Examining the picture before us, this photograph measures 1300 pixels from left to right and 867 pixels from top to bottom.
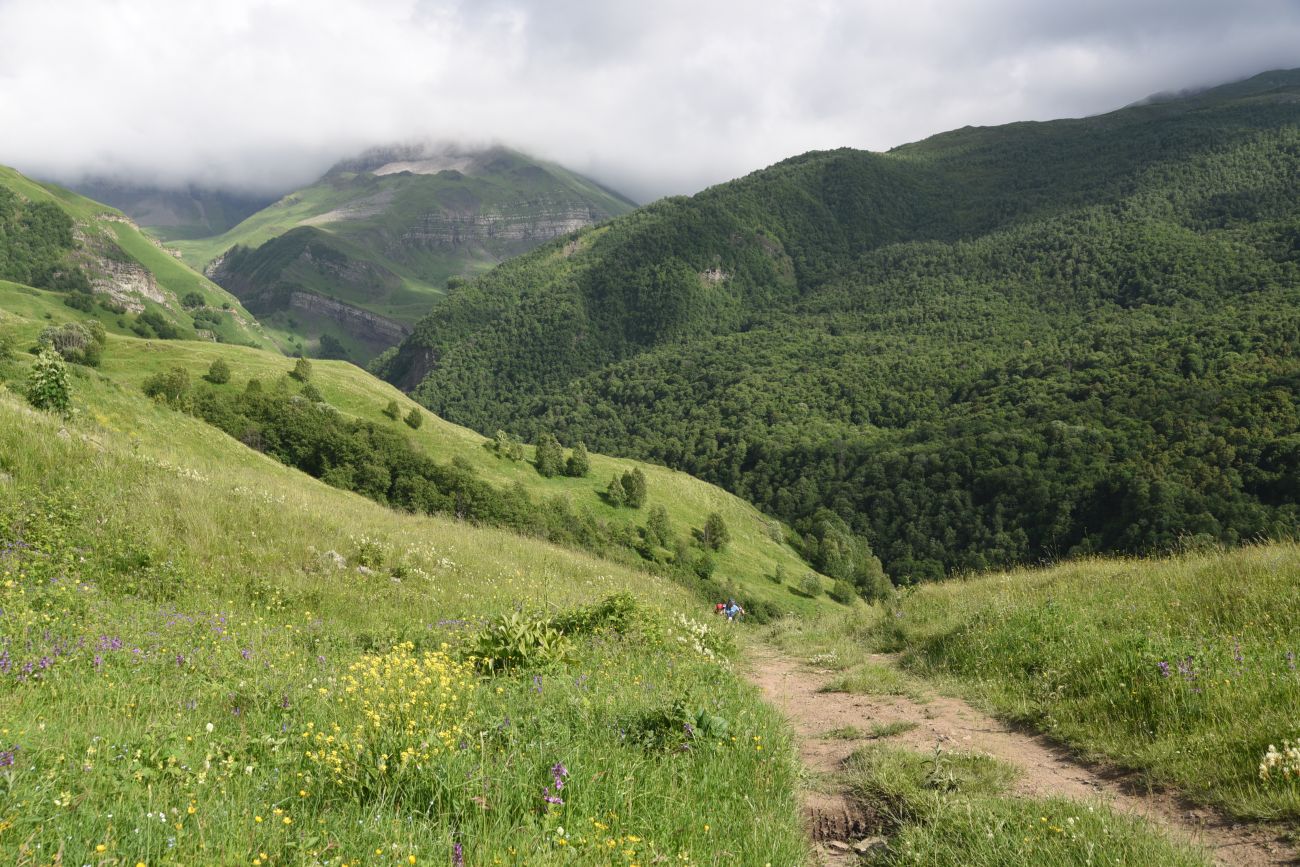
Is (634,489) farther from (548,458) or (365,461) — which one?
(365,461)

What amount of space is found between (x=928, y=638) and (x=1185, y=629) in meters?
3.47

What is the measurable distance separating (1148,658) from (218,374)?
6979 centimetres

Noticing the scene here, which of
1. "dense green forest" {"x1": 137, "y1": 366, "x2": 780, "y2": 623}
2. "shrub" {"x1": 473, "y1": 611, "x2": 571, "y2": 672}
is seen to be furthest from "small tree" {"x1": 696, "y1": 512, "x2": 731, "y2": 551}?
"shrub" {"x1": 473, "y1": 611, "x2": 571, "y2": 672}

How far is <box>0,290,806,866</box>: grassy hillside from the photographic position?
11.5ft

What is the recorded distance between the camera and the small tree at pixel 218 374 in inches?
2327

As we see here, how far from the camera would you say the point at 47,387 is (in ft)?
57.8

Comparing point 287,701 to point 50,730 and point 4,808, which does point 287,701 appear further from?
point 4,808

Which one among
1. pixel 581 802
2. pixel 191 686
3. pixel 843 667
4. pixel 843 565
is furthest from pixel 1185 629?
pixel 843 565

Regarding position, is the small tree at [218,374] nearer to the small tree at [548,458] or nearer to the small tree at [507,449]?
the small tree at [507,449]

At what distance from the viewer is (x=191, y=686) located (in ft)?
18.5

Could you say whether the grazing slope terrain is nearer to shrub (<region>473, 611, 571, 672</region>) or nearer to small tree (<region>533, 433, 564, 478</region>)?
shrub (<region>473, 611, 571, 672</region>)

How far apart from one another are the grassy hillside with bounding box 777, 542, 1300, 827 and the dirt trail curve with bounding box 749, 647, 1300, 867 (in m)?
0.25

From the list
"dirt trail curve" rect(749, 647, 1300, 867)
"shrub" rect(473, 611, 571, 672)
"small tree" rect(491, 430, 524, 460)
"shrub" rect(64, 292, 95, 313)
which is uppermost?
"shrub" rect(64, 292, 95, 313)

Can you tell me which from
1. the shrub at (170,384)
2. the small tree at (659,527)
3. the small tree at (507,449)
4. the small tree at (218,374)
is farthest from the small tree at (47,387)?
the small tree at (659,527)
